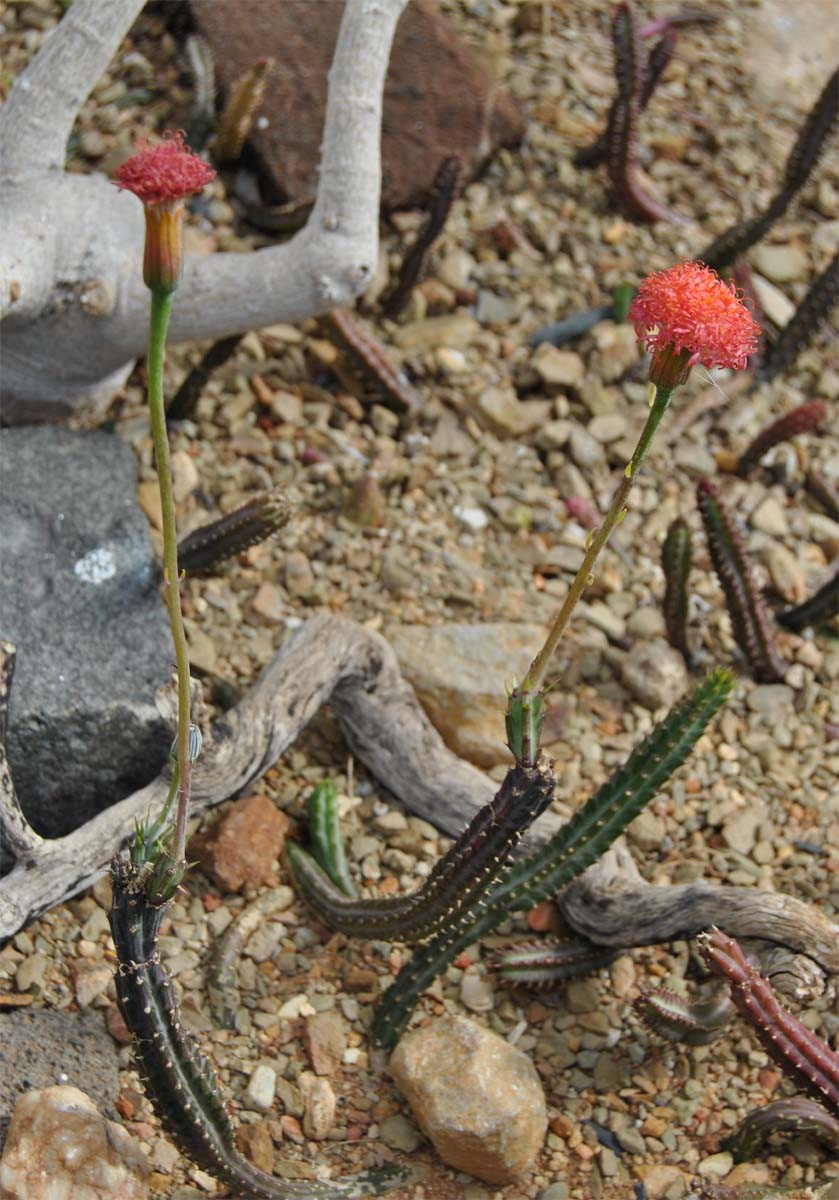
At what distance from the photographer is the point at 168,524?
169 cm

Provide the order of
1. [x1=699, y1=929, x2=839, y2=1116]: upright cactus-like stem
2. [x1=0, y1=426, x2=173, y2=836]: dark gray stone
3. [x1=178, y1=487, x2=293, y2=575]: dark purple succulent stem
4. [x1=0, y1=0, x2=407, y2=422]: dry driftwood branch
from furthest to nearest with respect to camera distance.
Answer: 1. [x1=0, y1=0, x2=407, y2=422]: dry driftwood branch
2. [x1=178, y1=487, x2=293, y2=575]: dark purple succulent stem
3. [x1=0, y1=426, x2=173, y2=836]: dark gray stone
4. [x1=699, y1=929, x2=839, y2=1116]: upright cactus-like stem

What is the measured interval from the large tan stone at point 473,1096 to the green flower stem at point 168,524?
2.75 ft

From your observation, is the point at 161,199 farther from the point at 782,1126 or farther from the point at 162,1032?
the point at 782,1126

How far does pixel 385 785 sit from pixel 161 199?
5.91 feet

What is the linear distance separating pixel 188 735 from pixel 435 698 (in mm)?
1353

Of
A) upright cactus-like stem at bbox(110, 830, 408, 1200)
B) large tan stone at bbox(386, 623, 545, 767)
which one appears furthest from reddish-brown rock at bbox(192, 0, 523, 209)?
upright cactus-like stem at bbox(110, 830, 408, 1200)

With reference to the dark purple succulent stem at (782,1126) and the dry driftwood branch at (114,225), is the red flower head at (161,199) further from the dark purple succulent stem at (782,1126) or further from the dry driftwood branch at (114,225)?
the dark purple succulent stem at (782,1126)

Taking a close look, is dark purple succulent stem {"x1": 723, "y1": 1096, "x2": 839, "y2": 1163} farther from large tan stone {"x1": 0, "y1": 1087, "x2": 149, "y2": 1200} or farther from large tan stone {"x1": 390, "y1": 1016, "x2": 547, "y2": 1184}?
large tan stone {"x1": 0, "y1": 1087, "x2": 149, "y2": 1200}

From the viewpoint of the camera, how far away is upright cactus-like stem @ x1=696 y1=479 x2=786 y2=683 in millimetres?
3275

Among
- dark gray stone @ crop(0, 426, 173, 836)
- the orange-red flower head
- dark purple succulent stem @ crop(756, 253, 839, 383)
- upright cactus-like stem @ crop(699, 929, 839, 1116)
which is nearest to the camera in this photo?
the orange-red flower head

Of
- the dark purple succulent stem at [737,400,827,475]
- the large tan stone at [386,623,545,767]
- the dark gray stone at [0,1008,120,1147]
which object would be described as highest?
the dark purple succulent stem at [737,400,827,475]

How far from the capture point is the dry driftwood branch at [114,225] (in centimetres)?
310

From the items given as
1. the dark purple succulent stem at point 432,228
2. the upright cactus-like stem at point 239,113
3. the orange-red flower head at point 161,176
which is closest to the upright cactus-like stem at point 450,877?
the orange-red flower head at point 161,176

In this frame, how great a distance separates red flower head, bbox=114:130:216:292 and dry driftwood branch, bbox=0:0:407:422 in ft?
5.14
